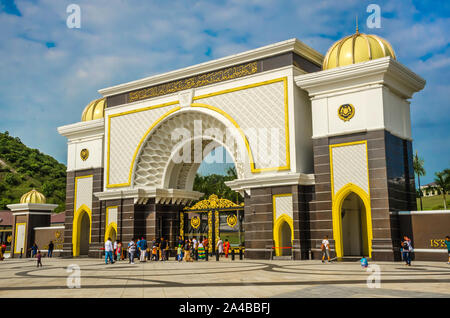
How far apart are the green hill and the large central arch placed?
3022cm

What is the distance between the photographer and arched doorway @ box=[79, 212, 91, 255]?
2816 cm

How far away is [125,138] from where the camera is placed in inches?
1030

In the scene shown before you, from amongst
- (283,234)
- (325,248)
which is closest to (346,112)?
(325,248)

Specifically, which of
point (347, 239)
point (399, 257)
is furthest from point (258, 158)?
point (399, 257)

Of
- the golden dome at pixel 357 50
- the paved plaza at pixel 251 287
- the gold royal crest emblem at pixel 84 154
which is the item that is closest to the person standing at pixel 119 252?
the gold royal crest emblem at pixel 84 154

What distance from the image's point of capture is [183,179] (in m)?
27.0

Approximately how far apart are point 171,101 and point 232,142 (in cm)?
421

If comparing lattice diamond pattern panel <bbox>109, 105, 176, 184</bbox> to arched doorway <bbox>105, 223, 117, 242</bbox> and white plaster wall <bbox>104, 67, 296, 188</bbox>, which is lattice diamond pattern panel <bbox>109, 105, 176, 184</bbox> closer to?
white plaster wall <bbox>104, 67, 296, 188</bbox>

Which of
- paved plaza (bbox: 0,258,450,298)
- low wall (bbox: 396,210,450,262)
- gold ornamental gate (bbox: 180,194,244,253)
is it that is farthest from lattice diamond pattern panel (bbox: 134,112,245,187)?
paved plaza (bbox: 0,258,450,298)

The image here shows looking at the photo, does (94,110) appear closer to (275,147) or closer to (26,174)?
(275,147)

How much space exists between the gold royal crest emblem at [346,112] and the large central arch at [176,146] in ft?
20.8

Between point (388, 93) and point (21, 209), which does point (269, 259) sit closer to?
point (388, 93)

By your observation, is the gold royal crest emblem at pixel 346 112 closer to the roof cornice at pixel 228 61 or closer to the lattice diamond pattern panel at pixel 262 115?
the lattice diamond pattern panel at pixel 262 115

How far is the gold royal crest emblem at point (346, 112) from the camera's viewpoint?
747 inches
